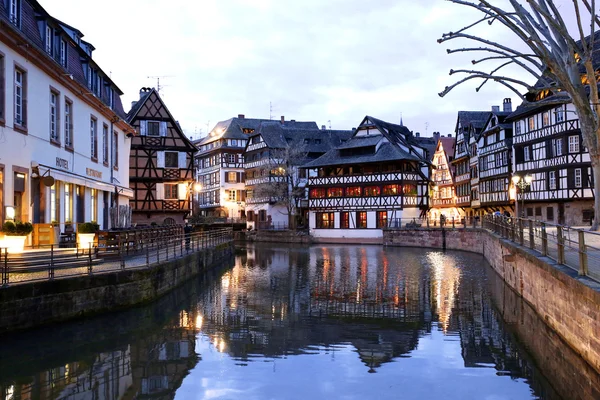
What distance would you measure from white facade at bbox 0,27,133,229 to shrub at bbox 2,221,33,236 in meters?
1.39

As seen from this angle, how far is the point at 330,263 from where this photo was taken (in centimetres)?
3416

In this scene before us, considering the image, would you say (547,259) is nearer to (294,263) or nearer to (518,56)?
(518,56)

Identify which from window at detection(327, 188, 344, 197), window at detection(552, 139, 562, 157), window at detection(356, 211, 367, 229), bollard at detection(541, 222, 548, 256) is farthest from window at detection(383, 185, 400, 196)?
bollard at detection(541, 222, 548, 256)

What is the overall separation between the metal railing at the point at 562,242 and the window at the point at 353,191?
35.4 metres

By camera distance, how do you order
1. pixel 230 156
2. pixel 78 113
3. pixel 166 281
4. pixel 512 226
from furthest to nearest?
pixel 230 156
pixel 78 113
pixel 512 226
pixel 166 281

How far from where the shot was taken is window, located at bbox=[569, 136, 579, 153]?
1642 inches

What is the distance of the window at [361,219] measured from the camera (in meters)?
57.9

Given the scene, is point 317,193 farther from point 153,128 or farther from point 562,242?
point 562,242

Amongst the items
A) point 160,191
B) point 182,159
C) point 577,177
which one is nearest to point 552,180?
point 577,177

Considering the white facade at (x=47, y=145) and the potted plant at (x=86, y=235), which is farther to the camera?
the potted plant at (x=86, y=235)

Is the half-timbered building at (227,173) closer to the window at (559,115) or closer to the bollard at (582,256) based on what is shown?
the window at (559,115)

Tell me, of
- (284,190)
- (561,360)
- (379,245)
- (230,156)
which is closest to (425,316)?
(561,360)

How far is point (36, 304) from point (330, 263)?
2236 centimetres

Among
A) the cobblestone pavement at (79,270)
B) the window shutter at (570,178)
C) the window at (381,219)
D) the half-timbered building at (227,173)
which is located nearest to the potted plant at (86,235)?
the cobblestone pavement at (79,270)
